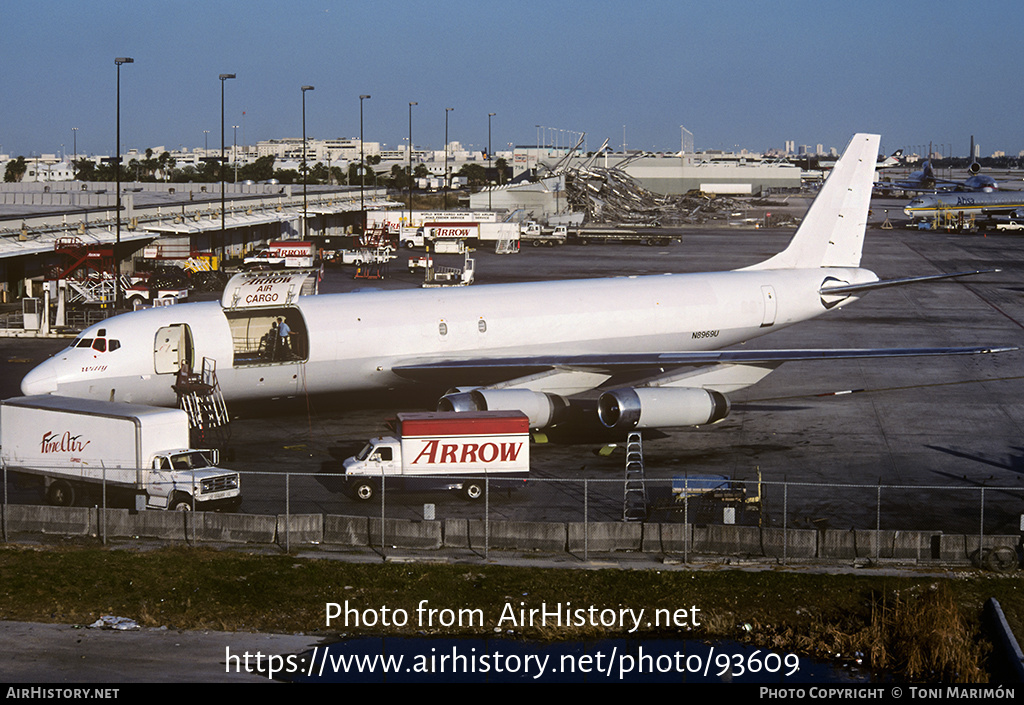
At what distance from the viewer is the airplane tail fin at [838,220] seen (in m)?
49.0

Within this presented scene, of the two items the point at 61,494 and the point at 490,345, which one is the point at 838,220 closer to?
the point at 490,345

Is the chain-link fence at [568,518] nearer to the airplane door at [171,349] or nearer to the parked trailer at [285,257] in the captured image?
the airplane door at [171,349]

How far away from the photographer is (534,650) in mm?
21484

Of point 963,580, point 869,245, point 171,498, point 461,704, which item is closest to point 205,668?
point 461,704

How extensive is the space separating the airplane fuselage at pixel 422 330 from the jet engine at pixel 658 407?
5832mm

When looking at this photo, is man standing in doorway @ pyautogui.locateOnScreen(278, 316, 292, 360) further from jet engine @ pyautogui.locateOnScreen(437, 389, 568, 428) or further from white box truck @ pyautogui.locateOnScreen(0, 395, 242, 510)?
white box truck @ pyautogui.locateOnScreen(0, 395, 242, 510)

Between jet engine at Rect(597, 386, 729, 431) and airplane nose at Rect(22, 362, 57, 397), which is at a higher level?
airplane nose at Rect(22, 362, 57, 397)

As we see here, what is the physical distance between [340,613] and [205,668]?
10.9 ft

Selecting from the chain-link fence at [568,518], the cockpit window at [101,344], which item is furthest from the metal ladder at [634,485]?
the cockpit window at [101,344]

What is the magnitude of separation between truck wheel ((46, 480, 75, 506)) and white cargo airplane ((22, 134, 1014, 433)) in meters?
5.62

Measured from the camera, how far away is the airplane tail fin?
1930 inches

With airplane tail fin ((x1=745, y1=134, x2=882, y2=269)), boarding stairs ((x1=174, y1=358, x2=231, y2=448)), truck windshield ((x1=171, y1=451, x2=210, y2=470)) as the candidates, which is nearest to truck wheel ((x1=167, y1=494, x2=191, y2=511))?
truck windshield ((x1=171, y1=451, x2=210, y2=470))

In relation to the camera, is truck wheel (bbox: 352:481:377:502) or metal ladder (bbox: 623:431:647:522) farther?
truck wheel (bbox: 352:481:377:502)

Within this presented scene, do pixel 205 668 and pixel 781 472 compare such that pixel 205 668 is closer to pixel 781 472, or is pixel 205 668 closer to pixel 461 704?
pixel 461 704
